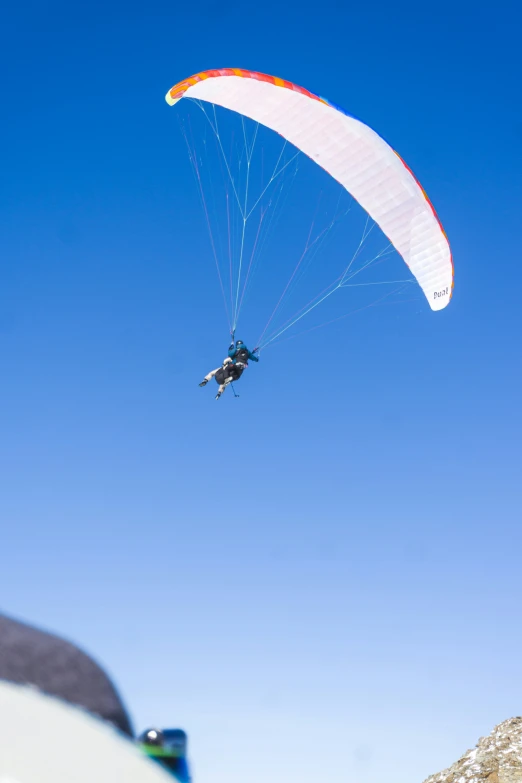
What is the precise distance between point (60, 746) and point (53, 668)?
125mm

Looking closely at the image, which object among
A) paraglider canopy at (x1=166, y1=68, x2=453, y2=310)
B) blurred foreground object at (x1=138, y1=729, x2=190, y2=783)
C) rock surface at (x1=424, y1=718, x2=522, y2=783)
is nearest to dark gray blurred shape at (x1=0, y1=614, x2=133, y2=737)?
blurred foreground object at (x1=138, y1=729, x2=190, y2=783)

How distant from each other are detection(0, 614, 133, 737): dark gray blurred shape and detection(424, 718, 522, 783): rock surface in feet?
82.7

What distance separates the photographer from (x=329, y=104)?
17281 millimetres

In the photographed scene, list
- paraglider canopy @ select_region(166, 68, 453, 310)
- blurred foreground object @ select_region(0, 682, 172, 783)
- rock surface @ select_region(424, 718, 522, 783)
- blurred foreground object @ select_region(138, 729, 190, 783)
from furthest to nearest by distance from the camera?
rock surface @ select_region(424, 718, 522, 783), paraglider canopy @ select_region(166, 68, 453, 310), blurred foreground object @ select_region(138, 729, 190, 783), blurred foreground object @ select_region(0, 682, 172, 783)

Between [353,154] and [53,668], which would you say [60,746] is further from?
[353,154]

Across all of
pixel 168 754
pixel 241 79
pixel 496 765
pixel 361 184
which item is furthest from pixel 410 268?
pixel 168 754

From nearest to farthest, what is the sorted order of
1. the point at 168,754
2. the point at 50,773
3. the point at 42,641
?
the point at 50,773 < the point at 42,641 < the point at 168,754

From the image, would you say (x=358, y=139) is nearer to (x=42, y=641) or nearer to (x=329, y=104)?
(x=329, y=104)

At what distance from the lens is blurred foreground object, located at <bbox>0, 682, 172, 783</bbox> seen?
1183 mm

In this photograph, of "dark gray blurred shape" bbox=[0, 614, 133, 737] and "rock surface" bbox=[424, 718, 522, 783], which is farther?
"rock surface" bbox=[424, 718, 522, 783]

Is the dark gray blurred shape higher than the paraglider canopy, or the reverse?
the paraglider canopy

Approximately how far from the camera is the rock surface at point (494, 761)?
23266 mm

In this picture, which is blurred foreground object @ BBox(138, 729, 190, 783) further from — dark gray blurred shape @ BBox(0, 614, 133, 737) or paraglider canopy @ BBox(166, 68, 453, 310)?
paraglider canopy @ BBox(166, 68, 453, 310)

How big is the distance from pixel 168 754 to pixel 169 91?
59.0ft
